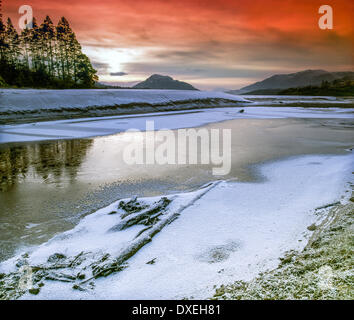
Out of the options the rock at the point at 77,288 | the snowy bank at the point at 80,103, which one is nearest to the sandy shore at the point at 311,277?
the rock at the point at 77,288

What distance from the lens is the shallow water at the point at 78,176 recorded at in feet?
16.6

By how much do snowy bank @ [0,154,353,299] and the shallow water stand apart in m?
0.67

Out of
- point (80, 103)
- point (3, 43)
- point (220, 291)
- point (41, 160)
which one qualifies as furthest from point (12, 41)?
point (220, 291)

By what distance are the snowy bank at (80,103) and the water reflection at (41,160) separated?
12050 mm

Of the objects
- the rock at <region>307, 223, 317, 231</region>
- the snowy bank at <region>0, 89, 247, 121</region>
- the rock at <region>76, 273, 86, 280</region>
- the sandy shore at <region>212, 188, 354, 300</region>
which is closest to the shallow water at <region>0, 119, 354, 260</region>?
the rock at <region>76, 273, 86, 280</region>

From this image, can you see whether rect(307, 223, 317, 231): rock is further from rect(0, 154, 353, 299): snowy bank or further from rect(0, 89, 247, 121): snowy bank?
rect(0, 89, 247, 121): snowy bank

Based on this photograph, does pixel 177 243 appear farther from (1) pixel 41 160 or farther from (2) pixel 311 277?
(1) pixel 41 160

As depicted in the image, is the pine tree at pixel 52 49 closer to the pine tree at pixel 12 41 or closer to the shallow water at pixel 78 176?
the pine tree at pixel 12 41

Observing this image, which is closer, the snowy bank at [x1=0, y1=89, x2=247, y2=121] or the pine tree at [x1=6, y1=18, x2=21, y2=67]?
the snowy bank at [x1=0, y1=89, x2=247, y2=121]

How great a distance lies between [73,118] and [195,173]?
1967 centimetres

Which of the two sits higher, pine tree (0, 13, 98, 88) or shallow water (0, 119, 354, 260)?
pine tree (0, 13, 98, 88)

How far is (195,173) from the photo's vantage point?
795 cm

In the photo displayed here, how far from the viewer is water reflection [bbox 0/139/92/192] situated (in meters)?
8.03

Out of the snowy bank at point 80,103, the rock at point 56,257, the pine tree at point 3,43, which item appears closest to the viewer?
the rock at point 56,257
